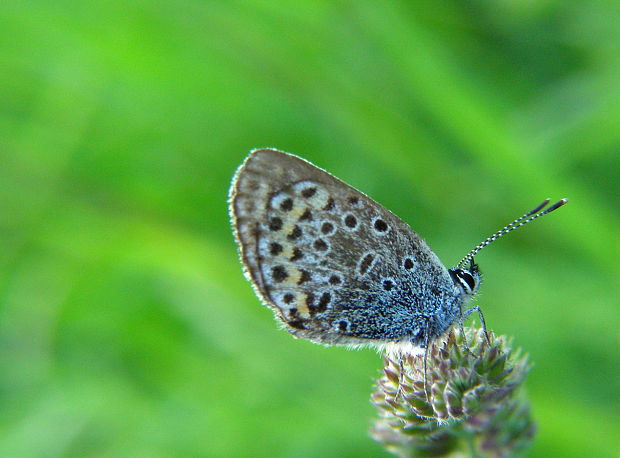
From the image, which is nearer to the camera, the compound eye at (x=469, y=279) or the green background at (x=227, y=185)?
the compound eye at (x=469, y=279)

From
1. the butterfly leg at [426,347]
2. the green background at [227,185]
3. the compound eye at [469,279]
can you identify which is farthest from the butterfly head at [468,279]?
the green background at [227,185]

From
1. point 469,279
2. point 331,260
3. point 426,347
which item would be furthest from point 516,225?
point 331,260

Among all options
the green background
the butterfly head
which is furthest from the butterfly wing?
the green background

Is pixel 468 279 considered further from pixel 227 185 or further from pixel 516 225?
pixel 227 185

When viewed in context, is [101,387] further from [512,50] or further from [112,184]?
A: [512,50]

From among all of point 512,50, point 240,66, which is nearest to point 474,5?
point 512,50

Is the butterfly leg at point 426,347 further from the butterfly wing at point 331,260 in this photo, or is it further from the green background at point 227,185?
the green background at point 227,185
